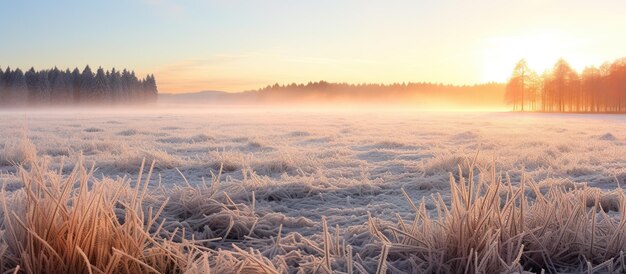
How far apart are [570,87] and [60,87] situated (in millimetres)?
88653

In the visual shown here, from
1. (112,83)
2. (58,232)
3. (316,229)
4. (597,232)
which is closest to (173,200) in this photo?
(316,229)

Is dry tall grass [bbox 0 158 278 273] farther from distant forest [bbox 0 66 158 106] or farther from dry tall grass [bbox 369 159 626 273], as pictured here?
distant forest [bbox 0 66 158 106]

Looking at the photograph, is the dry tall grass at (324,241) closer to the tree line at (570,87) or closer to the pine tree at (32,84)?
the tree line at (570,87)

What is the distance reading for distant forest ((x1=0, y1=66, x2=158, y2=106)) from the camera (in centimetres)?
7969

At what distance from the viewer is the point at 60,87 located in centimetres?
8219

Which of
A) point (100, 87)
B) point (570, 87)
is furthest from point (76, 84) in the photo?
point (570, 87)

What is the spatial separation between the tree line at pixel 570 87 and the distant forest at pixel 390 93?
75.5 metres

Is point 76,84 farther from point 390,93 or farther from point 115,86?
point 390,93

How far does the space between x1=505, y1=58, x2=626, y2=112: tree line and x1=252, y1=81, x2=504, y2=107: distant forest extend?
7546 centimetres

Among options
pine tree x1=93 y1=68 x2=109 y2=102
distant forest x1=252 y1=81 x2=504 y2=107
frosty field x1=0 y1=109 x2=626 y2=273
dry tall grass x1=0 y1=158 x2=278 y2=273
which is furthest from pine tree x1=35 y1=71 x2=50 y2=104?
dry tall grass x1=0 y1=158 x2=278 y2=273

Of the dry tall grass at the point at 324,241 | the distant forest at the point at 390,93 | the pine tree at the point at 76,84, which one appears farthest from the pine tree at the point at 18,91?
the dry tall grass at the point at 324,241

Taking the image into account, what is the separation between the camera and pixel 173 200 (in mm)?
3703

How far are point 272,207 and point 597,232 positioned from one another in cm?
262

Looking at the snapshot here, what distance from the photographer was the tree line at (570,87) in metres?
58.5
